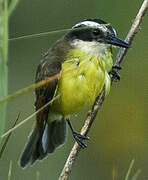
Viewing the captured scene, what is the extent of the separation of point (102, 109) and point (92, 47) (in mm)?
1130

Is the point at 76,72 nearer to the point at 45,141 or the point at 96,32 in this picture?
the point at 96,32

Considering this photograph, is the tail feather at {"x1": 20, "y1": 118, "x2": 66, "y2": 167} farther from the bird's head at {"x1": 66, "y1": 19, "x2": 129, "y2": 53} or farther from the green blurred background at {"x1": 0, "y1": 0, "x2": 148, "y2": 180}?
the bird's head at {"x1": 66, "y1": 19, "x2": 129, "y2": 53}

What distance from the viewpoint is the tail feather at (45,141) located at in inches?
117

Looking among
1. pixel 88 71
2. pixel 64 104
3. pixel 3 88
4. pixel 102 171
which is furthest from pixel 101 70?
pixel 3 88

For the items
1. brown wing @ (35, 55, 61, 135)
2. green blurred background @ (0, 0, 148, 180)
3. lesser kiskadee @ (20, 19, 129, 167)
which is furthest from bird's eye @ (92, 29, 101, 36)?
green blurred background @ (0, 0, 148, 180)

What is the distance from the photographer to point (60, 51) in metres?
3.24

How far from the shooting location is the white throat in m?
3.08

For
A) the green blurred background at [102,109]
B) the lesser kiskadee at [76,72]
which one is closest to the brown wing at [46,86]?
the lesser kiskadee at [76,72]

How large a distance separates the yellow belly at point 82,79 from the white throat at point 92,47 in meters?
0.04

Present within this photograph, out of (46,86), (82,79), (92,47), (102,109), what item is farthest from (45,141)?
(102,109)

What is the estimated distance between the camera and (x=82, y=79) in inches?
119

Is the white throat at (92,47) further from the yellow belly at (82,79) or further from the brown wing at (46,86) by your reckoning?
the brown wing at (46,86)

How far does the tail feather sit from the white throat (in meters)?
0.60

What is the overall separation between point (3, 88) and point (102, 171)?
8.45 feet
